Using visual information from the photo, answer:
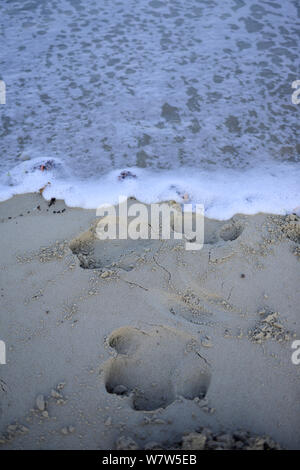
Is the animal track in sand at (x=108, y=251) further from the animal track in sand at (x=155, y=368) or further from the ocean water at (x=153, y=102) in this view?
the animal track in sand at (x=155, y=368)

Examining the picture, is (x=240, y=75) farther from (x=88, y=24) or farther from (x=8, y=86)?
(x=8, y=86)

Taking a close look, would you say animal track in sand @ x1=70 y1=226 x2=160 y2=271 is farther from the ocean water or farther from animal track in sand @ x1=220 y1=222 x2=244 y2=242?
animal track in sand @ x1=220 y1=222 x2=244 y2=242

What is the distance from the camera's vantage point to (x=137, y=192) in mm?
2994

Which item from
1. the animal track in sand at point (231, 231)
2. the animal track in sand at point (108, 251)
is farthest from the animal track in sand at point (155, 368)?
the animal track in sand at point (231, 231)

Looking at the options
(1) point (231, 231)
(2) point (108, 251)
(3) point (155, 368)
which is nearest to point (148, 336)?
(3) point (155, 368)

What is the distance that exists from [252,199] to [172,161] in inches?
32.7

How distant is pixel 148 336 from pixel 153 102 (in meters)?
2.72

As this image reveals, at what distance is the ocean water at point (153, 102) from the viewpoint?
3.12 metres

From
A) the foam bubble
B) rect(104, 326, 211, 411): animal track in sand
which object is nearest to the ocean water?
the foam bubble

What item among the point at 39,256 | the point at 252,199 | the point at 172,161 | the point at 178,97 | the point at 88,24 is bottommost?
the point at 39,256

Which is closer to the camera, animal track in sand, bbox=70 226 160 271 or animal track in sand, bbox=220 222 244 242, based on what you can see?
animal track in sand, bbox=70 226 160 271

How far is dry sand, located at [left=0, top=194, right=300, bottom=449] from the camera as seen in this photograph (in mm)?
1756

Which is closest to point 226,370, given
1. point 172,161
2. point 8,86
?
point 172,161

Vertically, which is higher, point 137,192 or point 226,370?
point 137,192
